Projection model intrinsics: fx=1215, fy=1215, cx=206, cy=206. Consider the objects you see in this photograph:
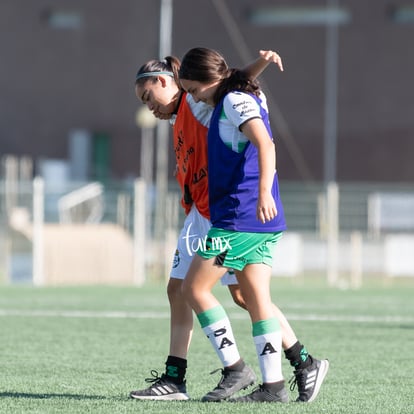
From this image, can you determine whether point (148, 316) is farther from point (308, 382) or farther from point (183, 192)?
point (308, 382)

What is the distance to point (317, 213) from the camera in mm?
24453

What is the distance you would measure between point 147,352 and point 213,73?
3.18m

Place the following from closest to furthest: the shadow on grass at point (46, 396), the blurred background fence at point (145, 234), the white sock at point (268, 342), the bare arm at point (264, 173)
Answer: the bare arm at point (264, 173) < the white sock at point (268, 342) < the shadow on grass at point (46, 396) < the blurred background fence at point (145, 234)

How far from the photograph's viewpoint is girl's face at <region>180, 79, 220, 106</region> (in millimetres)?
5508

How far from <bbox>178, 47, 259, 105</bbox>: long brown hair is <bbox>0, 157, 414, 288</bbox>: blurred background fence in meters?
14.5

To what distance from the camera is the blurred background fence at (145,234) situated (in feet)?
66.0

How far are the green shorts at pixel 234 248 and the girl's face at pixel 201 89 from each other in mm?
593

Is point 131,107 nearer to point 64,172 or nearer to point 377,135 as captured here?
point 64,172

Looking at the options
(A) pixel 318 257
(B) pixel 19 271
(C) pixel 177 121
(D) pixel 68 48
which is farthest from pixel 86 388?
(D) pixel 68 48

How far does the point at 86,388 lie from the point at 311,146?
30.0 metres

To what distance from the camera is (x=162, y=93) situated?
592 centimetres

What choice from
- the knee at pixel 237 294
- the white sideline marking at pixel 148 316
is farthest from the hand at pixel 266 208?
the white sideline marking at pixel 148 316

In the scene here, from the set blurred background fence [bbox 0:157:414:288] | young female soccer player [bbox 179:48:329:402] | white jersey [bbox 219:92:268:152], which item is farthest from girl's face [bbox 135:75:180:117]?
blurred background fence [bbox 0:157:414:288]

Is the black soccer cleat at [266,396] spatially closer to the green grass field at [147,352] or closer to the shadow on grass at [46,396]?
the green grass field at [147,352]
